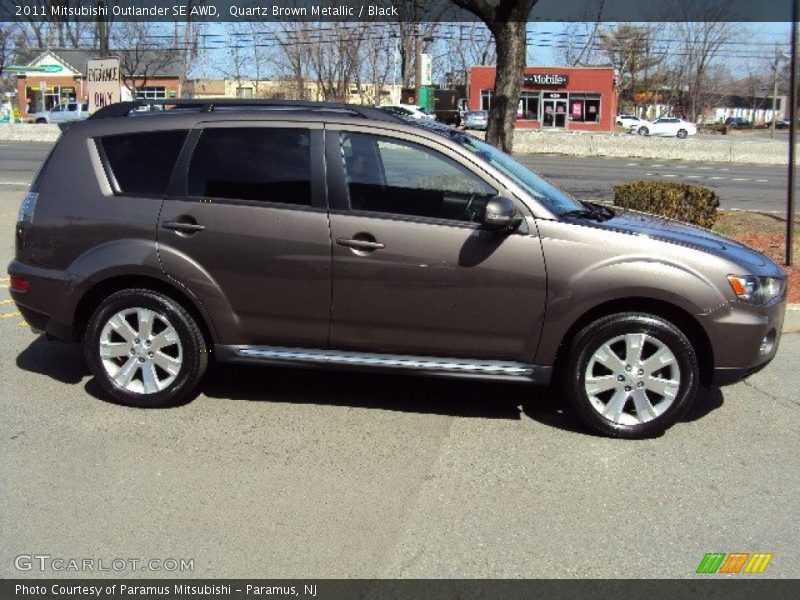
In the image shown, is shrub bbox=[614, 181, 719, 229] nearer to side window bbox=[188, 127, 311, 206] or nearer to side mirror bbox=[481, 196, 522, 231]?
side mirror bbox=[481, 196, 522, 231]

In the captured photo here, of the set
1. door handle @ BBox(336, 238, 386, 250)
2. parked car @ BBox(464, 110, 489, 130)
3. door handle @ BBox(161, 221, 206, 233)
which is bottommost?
door handle @ BBox(336, 238, 386, 250)

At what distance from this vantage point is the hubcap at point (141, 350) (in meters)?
5.00

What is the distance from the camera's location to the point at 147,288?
5051 millimetres

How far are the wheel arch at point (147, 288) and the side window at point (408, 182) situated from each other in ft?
3.86

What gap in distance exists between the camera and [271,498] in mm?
3943

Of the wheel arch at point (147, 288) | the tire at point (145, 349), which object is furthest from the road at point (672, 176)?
the tire at point (145, 349)

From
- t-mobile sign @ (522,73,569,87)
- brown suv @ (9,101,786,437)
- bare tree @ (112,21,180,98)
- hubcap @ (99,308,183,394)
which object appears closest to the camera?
brown suv @ (9,101,786,437)

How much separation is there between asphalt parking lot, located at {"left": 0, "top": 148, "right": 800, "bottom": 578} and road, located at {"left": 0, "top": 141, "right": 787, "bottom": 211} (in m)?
12.5

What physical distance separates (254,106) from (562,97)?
58.0 meters

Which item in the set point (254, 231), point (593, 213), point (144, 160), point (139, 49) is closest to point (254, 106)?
point (144, 160)

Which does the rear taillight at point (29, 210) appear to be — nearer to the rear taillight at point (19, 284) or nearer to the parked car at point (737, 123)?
the rear taillight at point (19, 284)

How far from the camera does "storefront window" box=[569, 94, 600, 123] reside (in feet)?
196

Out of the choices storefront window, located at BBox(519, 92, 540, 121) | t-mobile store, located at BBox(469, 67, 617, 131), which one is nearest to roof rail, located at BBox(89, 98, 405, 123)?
t-mobile store, located at BBox(469, 67, 617, 131)
